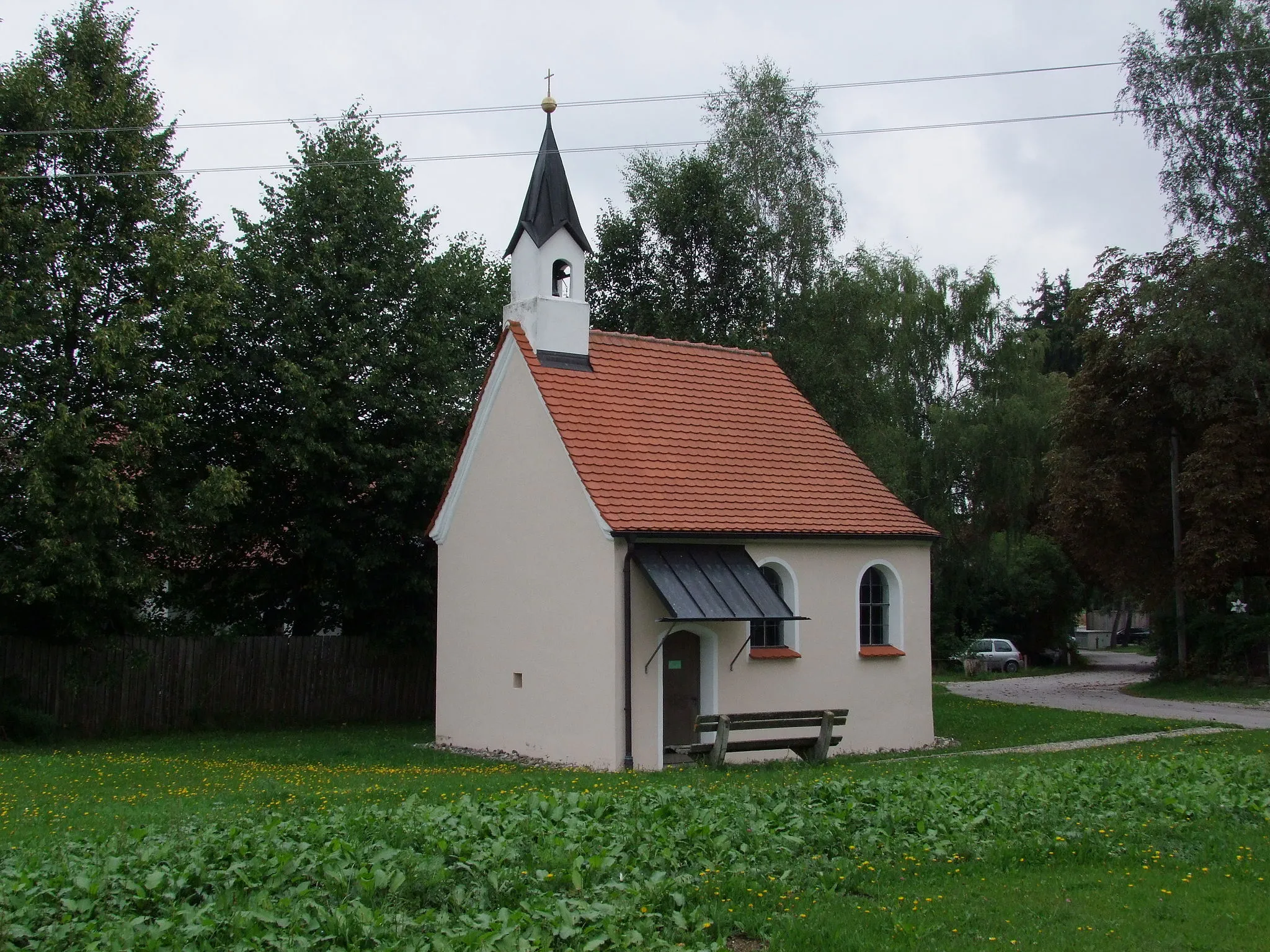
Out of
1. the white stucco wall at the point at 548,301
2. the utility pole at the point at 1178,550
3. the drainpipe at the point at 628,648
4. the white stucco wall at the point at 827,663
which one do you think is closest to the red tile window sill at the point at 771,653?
the white stucco wall at the point at 827,663

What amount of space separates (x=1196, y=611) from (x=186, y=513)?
27099mm

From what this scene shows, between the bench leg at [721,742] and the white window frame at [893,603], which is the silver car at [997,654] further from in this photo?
the bench leg at [721,742]

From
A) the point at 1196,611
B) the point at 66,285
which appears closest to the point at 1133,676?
the point at 1196,611

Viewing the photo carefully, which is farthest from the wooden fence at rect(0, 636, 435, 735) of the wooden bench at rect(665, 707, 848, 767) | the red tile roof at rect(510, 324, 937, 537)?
the wooden bench at rect(665, 707, 848, 767)

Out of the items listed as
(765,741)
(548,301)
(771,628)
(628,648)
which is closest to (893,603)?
(771,628)

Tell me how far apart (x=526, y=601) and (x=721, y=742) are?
440 cm

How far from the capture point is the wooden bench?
53.3ft

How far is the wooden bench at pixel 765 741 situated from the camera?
16.2 metres

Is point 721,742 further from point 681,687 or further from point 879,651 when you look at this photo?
point 879,651

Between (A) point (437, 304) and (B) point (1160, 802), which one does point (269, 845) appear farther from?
(A) point (437, 304)

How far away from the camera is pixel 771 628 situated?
63.6 feet

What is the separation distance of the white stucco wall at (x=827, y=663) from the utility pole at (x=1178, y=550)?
14.7m

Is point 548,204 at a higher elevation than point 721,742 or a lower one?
higher

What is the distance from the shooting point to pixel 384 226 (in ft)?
81.5
